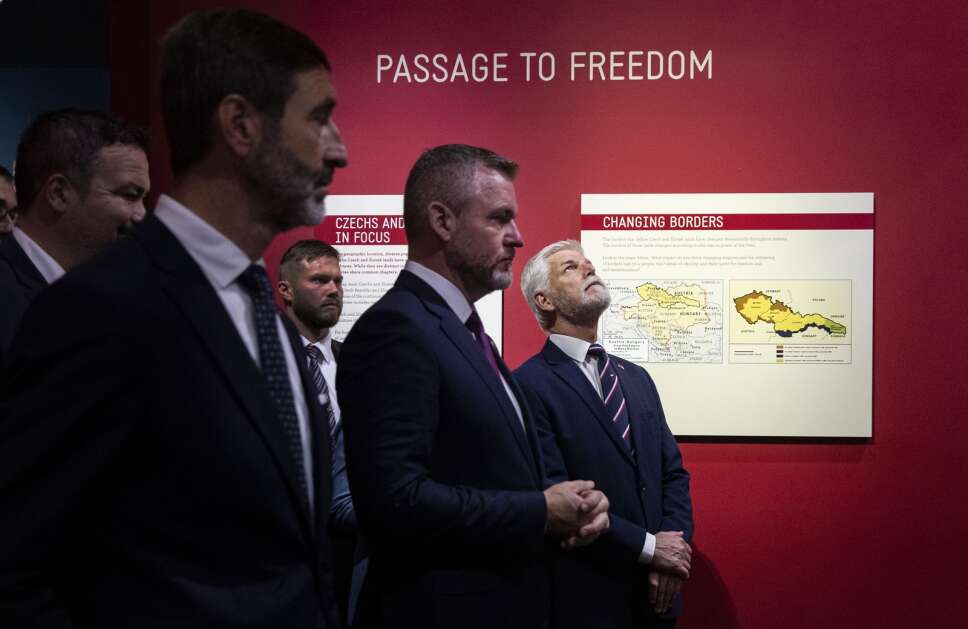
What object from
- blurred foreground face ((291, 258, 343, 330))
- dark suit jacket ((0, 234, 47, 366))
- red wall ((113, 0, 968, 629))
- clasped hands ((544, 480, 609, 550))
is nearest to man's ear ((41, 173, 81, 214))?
dark suit jacket ((0, 234, 47, 366))

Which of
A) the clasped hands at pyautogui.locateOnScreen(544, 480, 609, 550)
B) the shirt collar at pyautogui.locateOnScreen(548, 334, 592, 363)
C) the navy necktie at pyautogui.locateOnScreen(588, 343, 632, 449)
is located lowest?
the clasped hands at pyautogui.locateOnScreen(544, 480, 609, 550)

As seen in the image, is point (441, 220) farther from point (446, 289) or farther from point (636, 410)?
point (636, 410)

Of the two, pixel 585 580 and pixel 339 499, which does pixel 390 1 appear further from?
pixel 585 580

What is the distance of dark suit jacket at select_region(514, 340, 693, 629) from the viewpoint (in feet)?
9.86

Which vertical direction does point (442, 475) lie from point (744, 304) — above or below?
below

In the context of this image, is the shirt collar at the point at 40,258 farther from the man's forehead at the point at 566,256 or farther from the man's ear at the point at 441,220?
the man's forehead at the point at 566,256

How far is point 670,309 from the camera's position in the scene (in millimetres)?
3885

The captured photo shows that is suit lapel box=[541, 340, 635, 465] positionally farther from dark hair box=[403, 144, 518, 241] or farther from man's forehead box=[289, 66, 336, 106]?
man's forehead box=[289, 66, 336, 106]

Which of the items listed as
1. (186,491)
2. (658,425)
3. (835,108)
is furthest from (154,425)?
(835,108)

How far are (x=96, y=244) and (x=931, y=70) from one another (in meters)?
3.20

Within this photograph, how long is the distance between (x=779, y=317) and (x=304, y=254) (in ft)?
6.25

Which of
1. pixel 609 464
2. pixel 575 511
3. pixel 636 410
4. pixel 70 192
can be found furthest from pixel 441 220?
pixel 636 410

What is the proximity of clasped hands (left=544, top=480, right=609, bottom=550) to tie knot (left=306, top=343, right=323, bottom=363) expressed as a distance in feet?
5.30

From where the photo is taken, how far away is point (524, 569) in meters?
2.12
